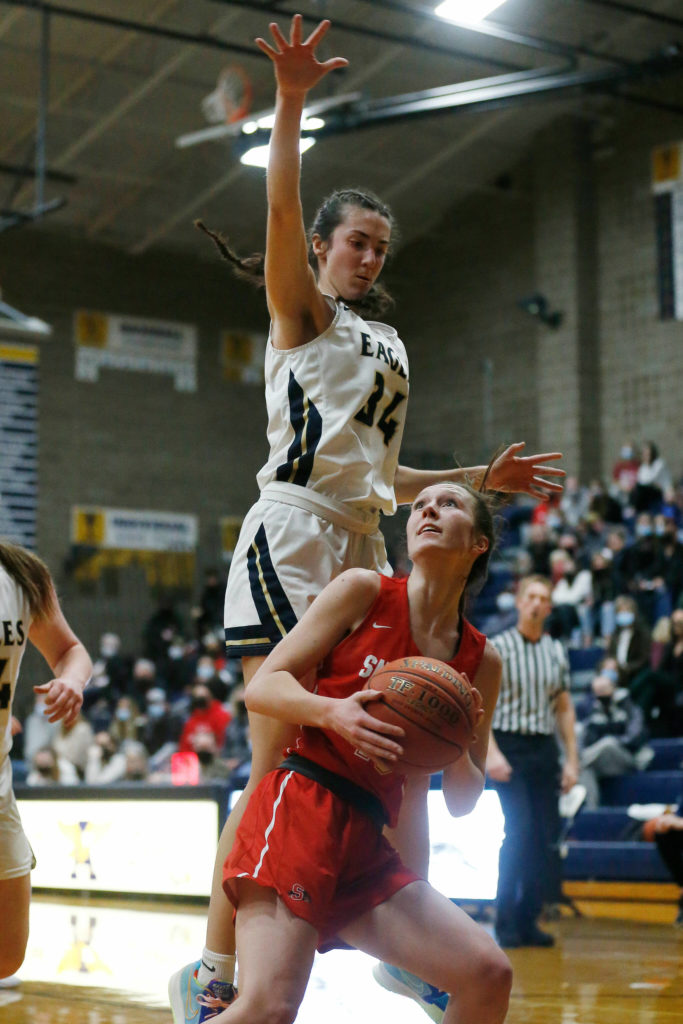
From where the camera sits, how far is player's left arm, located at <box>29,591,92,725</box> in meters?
3.69

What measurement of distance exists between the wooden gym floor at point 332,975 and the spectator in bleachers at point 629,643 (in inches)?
154

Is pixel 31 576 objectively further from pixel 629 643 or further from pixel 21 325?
pixel 21 325

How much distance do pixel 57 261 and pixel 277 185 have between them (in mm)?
19707

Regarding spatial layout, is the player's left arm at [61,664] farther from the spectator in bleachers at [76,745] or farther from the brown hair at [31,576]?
the spectator in bleachers at [76,745]

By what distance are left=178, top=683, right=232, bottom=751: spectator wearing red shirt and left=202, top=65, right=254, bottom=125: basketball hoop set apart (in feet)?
23.2

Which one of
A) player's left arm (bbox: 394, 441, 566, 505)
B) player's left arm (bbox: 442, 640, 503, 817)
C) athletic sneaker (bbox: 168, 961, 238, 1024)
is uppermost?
player's left arm (bbox: 394, 441, 566, 505)

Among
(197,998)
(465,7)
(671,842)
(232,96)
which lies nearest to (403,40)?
(232,96)

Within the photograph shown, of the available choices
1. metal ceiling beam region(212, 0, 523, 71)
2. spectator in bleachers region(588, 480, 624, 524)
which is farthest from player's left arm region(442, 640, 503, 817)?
spectator in bleachers region(588, 480, 624, 524)

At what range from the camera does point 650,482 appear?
17125 millimetres

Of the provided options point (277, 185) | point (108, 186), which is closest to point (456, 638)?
point (277, 185)

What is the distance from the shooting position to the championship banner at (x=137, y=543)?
71.2 feet

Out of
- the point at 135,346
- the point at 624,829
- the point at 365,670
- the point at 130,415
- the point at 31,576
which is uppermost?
the point at 135,346

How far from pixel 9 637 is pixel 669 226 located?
16.9 meters

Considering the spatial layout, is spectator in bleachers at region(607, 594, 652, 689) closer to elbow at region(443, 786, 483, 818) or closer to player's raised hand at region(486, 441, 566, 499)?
player's raised hand at region(486, 441, 566, 499)
